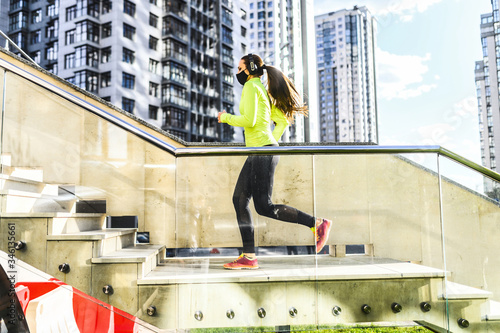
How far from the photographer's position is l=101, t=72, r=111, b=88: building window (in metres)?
31.3

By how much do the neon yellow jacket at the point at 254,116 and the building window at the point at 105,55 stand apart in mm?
31488

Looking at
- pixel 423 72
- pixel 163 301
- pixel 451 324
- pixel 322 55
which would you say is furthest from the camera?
pixel 322 55

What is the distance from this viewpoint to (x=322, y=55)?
88312mm

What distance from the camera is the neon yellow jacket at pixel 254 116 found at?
3148 millimetres

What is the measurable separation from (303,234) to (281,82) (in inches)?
49.0

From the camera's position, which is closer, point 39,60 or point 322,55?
point 39,60

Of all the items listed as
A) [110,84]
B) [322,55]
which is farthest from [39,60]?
[322,55]

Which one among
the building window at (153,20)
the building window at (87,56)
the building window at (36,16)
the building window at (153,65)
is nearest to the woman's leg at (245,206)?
the building window at (87,56)

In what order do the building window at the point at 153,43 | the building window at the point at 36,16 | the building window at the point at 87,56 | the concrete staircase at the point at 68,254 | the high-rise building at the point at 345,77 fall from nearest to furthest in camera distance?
1. the concrete staircase at the point at 68,254
2. the building window at the point at 87,56
3. the building window at the point at 153,43
4. the building window at the point at 36,16
5. the high-rise building at the point at 345,77

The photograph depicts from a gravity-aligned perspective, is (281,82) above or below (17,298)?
above

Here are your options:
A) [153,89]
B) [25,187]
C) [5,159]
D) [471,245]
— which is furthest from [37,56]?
[471,245]

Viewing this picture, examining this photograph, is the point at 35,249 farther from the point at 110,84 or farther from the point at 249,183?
the point at 110,84

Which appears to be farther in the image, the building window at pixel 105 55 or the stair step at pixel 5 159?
the building window at pixel 105 55

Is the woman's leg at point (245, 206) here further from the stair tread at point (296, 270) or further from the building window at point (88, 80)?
the building window at point (88, 80)
